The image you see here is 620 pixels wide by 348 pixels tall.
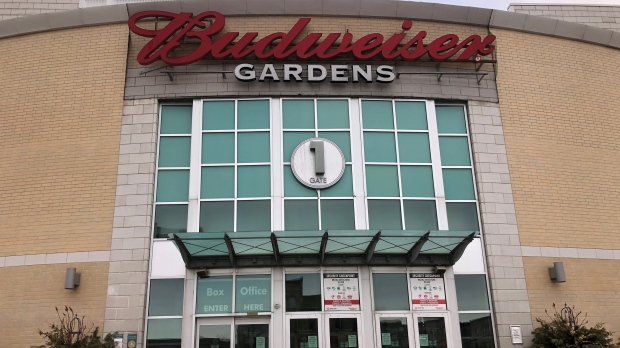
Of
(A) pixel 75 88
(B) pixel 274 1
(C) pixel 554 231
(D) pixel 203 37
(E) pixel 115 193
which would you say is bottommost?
(C) pixel 554 231

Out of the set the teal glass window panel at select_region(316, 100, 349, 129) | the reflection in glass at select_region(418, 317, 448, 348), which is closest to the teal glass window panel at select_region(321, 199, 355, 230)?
the teal glass window panel at select_region(316, 100, 349, 129)

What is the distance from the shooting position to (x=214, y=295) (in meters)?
13.0

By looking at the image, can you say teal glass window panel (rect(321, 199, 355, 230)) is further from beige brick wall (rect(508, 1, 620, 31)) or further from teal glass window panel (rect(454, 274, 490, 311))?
beige brick wall (rect(508, 1, 620, 31))

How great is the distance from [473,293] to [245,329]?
5.68 meters

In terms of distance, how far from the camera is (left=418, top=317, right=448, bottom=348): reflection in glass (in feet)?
42.4

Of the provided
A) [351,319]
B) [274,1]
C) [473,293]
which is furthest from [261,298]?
[274,1]

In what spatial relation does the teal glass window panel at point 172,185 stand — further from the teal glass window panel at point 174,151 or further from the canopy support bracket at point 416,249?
the canopy support bracket at point 416,249

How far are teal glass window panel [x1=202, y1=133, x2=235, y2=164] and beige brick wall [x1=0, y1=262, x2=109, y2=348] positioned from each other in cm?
367

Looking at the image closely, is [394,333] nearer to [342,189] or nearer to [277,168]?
[342,189]

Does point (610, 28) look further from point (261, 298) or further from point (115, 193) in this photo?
point (115, 193)

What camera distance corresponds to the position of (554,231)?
1427cm

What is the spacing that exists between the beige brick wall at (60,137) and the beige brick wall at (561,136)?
1081 cm

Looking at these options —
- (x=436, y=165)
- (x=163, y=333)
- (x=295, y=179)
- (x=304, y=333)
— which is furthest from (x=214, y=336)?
(x=436, y=165)

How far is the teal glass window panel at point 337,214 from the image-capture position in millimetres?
13688
